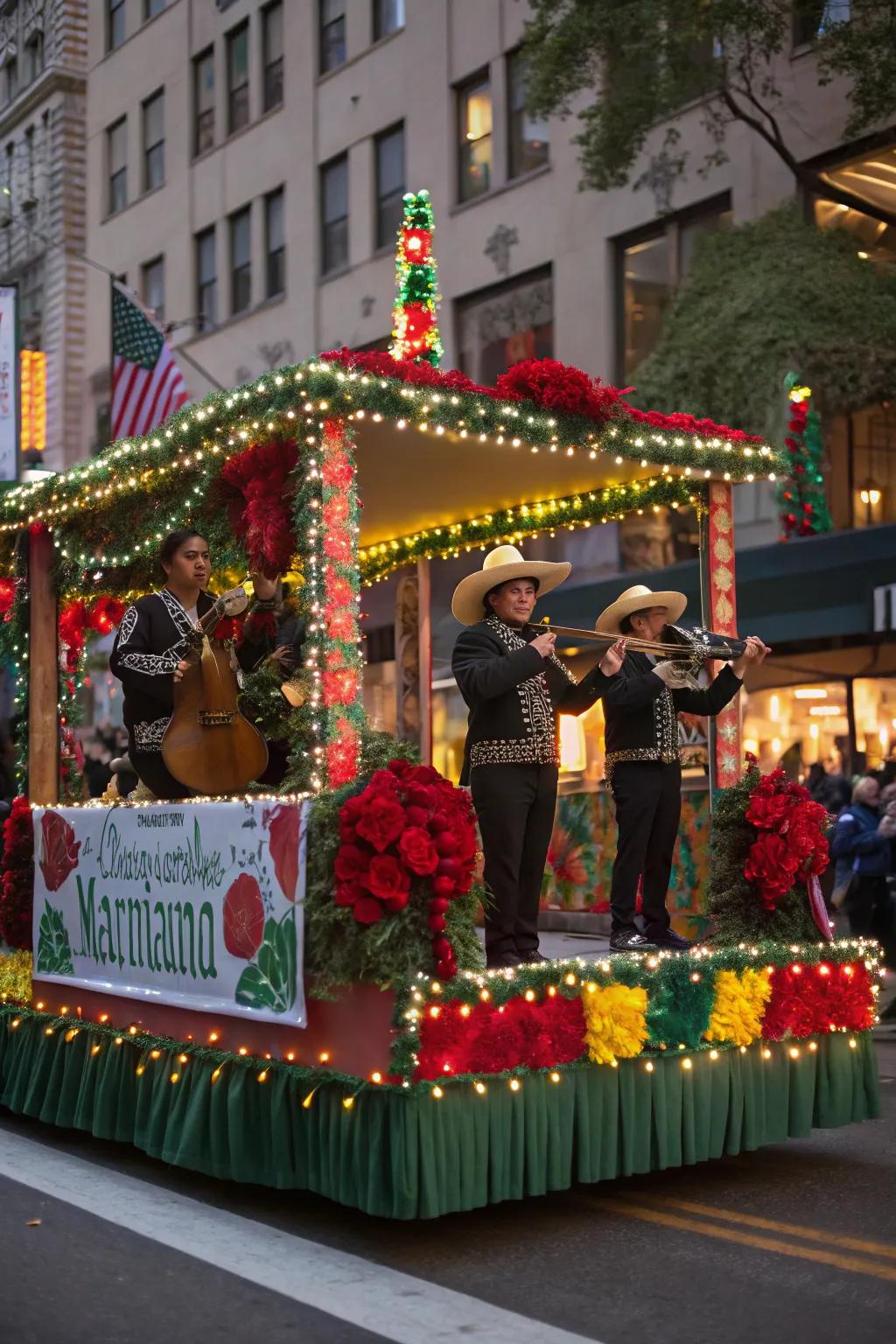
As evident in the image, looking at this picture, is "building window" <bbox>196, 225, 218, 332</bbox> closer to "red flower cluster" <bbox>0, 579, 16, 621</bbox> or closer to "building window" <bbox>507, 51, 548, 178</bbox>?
"building window" <bbox>507, 51, 548, 178</bbox>

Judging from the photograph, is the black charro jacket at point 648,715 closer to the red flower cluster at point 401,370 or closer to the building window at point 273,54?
the red flower cluster at point 401,370

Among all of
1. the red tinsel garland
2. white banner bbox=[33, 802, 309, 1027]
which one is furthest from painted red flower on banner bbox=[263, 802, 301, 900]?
the red tinsel garland

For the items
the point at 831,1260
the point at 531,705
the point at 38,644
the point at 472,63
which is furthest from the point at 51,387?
the point at 831,1260

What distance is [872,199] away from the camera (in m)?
18.1

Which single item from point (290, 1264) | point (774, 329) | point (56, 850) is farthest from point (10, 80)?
point (290, 1264)

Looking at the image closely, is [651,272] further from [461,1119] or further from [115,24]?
[115,24]

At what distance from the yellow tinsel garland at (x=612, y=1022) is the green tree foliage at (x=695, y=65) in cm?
1259

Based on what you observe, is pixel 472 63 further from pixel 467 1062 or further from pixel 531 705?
pixel 467 1062

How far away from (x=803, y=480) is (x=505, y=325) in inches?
256

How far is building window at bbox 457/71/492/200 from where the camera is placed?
23203 mm

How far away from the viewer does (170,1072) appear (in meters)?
6.60

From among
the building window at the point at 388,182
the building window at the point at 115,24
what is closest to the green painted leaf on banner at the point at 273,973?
the building window at the point at 388,182

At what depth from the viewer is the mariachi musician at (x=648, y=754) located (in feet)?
24.3

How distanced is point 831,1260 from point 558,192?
18409mm
